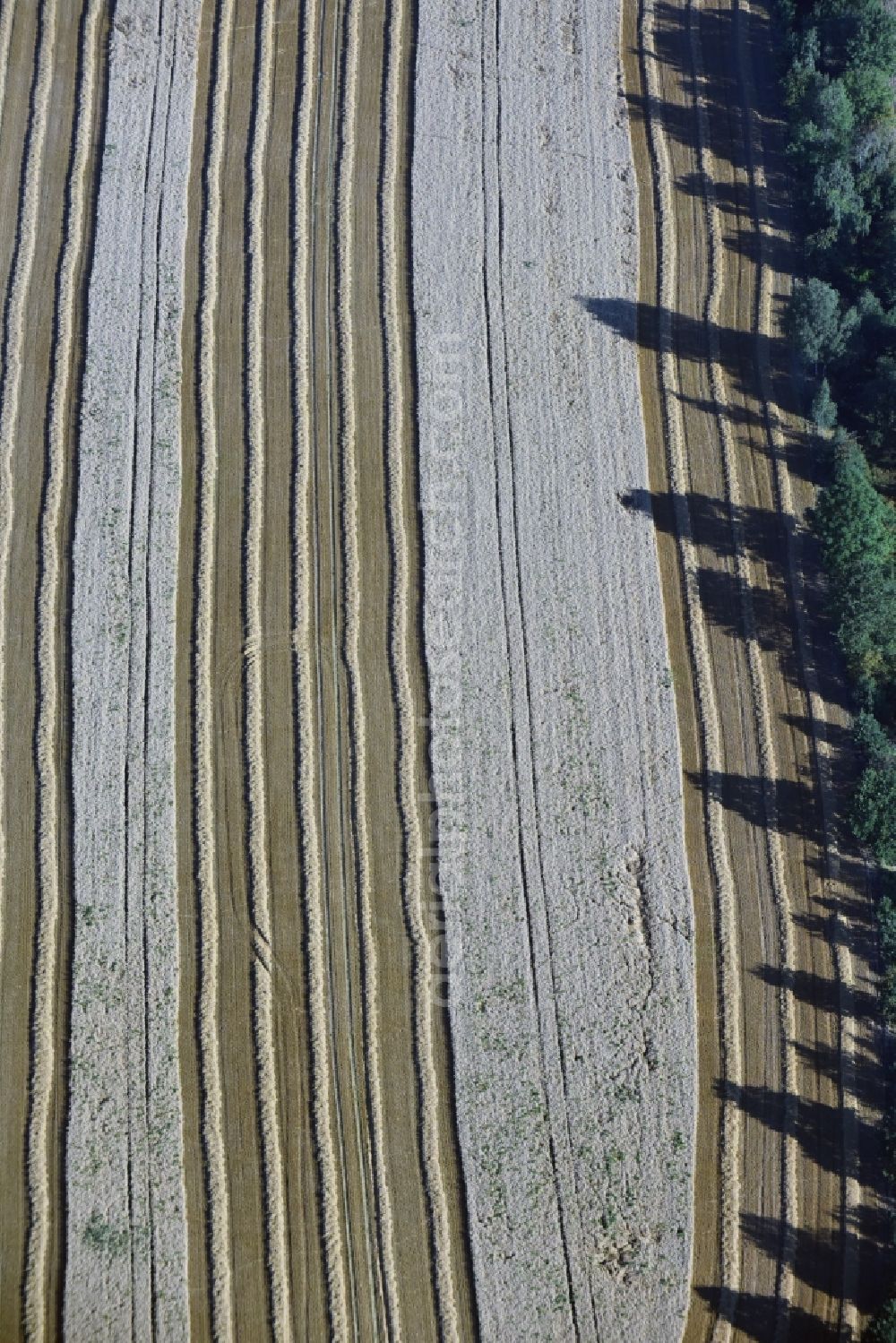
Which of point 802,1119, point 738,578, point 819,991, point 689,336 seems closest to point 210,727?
point 738,578

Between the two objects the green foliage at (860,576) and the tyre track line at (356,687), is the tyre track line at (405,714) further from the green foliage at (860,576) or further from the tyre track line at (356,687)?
the green foliage at (860,576)

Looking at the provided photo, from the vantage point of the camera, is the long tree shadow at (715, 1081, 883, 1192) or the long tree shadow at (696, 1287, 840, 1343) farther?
the long tree shadow at (715, 1081, 883, 1192)

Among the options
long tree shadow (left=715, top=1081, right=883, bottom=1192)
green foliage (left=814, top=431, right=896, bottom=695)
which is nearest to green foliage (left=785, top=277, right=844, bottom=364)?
green foliage (left=814, top=431, right=896, bottom=695)

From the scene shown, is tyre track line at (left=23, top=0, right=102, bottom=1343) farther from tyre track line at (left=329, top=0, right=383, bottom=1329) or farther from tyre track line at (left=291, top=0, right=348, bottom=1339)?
tyre track line at (left=329, top=0, right=383, bottom=1329)

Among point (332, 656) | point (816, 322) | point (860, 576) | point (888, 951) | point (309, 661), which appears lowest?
point (888, 951)

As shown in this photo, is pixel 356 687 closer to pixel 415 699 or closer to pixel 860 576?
pixel 415 699
